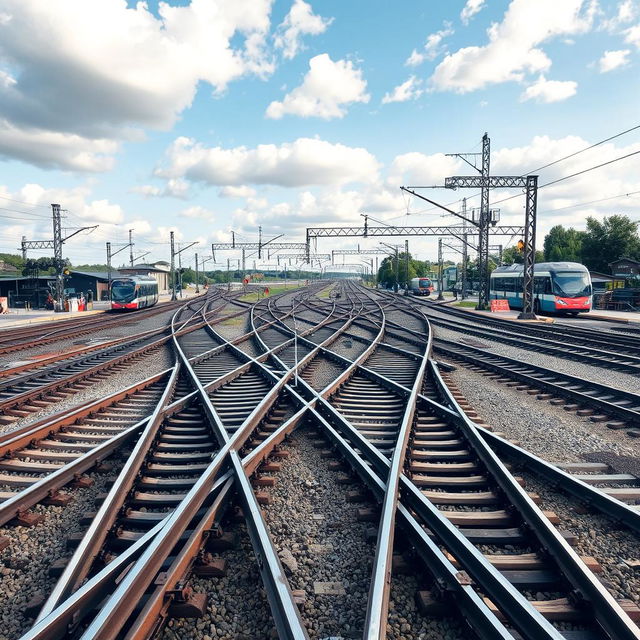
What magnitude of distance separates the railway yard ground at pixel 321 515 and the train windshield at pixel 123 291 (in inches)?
936

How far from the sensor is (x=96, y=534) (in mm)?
3729

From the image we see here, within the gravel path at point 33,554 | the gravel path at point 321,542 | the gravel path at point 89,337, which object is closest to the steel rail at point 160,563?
the gravel path at point 321,542

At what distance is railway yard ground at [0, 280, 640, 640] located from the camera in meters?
2.97

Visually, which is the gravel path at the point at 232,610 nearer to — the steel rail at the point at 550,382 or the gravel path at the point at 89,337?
the steel rail at the point at 550,382

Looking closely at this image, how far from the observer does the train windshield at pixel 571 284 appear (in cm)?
2555

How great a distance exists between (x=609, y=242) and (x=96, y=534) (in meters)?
81.8

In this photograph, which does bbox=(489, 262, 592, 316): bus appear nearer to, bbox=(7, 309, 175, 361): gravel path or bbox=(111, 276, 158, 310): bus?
bbox=(7, 309, 175, 361): gravel path

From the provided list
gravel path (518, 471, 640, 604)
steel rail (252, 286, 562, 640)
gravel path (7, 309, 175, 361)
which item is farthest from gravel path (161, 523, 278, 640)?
gravel path (7, 309, 175, 361)

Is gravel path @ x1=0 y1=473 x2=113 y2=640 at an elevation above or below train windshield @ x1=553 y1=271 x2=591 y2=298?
below

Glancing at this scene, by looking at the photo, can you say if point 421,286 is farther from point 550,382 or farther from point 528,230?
point 550,382

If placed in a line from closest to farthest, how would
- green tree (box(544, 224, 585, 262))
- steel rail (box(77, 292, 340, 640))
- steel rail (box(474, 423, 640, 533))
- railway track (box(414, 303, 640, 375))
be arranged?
steel rail (box(77, 292, 340, 640)) → steel rail (box(474, 423, 640, 533)) → railway track (box(414, 303, 640, 375)) → green tree (box(544, 224, 585, 262))

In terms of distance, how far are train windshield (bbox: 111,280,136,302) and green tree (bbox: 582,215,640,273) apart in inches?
2599

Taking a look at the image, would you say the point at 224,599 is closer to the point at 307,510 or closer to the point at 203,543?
the point at 203,543

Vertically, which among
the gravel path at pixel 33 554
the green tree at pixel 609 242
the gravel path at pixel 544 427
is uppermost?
the green tree at pixel 609 242
